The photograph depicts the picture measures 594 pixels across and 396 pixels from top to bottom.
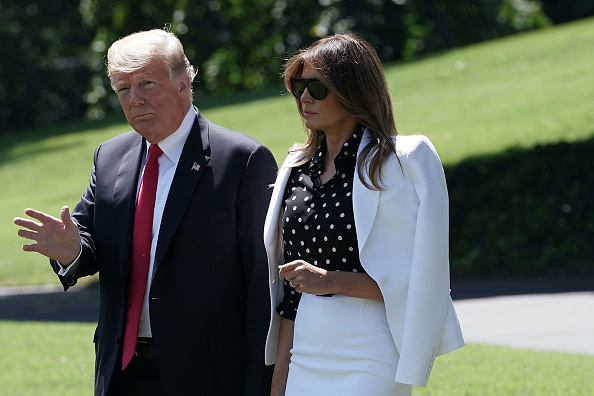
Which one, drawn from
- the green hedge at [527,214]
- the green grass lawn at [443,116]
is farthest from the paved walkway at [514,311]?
the green grass lawn at [443,116]

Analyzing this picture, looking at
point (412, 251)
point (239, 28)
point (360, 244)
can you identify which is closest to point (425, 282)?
point (412, 251)

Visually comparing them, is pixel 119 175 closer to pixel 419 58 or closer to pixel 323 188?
pixel 323 188

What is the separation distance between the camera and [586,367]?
6969 mm

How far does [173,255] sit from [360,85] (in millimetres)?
963

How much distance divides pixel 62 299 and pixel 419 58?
1367cm

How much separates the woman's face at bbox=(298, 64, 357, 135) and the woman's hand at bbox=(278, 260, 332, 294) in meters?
0.50

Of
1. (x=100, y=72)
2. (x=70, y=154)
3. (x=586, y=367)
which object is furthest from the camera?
(x=100, y=72)

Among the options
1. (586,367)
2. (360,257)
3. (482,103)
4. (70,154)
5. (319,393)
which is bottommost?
(70,154)

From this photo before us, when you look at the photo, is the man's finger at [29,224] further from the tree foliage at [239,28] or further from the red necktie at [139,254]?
the tree foliage at [239,28]

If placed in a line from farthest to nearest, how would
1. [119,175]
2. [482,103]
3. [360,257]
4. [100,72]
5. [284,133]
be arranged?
[100,72]
[284,133]
[482,103]
[119,175]
[360,257]

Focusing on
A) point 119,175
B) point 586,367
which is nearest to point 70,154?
point 586,367

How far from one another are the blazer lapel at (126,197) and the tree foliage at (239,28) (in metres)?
18.8

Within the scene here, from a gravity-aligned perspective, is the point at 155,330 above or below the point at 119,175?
below

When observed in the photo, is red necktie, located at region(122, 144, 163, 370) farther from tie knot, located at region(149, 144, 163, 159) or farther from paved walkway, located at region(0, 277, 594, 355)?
paved walkway, located at region(0, 277, 594, 355)
